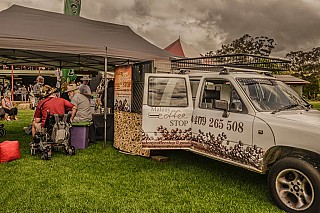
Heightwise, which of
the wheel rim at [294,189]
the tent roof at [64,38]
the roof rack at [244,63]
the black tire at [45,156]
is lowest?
the black tire at [45,156]

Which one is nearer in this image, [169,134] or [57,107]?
[169,134]

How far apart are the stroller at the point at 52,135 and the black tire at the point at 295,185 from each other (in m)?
4.56

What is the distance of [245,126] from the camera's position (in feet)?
14.9

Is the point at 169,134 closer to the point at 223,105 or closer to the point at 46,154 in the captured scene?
the point at 223,105

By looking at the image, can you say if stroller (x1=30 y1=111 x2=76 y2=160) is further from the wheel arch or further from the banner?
the wheel arch

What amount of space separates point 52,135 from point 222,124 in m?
3.94

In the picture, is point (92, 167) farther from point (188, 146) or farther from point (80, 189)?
point (188, 146)

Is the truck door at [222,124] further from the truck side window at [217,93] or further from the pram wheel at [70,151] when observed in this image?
the pram wheel at [70,151]

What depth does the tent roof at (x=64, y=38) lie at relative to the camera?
275 inches

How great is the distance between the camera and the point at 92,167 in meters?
6.04

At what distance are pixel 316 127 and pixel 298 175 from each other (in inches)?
26.3

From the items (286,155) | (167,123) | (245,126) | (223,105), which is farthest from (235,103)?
(167,123)

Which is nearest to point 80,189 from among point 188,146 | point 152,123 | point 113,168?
point 113,168

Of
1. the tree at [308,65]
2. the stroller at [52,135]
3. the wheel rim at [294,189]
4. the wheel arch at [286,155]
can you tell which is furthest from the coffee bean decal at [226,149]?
the tree at [308,65]
